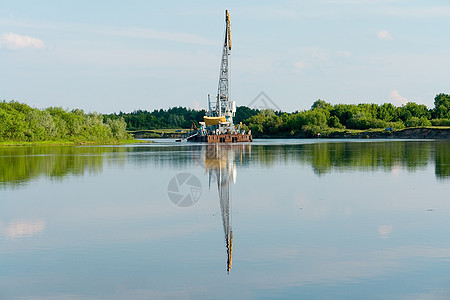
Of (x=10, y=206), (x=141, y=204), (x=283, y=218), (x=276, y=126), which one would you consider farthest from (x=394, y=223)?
(x=276, y=126)

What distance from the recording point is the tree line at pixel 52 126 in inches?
3334

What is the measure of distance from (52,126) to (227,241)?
84288mm

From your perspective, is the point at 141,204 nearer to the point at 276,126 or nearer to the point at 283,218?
the point at 283,218

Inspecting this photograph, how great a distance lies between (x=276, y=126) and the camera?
176 metres

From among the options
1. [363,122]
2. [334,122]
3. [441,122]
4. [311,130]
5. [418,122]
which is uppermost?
[334,122]

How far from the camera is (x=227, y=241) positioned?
11766 millimetres

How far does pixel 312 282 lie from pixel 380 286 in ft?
3.30

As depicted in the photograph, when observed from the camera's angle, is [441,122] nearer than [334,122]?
Yes

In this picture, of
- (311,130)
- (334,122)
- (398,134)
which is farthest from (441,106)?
(311,130)

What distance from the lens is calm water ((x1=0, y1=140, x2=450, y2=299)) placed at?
8.58 m

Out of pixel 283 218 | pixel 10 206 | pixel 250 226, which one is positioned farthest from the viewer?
pixel 10 206

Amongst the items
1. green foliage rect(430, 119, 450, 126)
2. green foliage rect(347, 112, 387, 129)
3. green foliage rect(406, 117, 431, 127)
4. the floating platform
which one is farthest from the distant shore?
the floating platform

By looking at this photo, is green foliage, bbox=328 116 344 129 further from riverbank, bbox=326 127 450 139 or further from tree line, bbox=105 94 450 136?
riverbank, bbox=326 127 450 139

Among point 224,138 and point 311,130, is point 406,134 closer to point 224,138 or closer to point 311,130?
point 311,130
